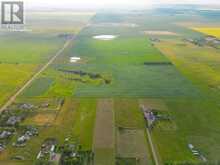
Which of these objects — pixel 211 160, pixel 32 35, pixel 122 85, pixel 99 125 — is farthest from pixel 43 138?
pixel 32 35

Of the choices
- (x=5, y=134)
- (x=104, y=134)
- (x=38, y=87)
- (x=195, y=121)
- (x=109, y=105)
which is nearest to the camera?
(x=5, y=134)

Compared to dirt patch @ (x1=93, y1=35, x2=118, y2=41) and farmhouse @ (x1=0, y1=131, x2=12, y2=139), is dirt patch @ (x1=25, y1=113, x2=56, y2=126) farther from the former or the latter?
dirt patch @ (x1=93, y1=35, x2=118, y2=41)

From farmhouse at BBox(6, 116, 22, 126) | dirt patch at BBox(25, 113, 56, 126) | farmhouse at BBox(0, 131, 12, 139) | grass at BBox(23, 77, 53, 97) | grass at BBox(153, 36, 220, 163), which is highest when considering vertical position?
grass at BBox(153, 36, 220, 163)

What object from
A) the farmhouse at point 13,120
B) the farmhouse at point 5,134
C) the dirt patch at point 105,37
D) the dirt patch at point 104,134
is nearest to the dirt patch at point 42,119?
the farmhouse at point 13,120

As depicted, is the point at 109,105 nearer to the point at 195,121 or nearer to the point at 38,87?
the point at 195,121

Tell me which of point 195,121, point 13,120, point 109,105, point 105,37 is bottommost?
point 13,120

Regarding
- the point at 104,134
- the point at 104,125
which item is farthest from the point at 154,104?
the point at 104,134

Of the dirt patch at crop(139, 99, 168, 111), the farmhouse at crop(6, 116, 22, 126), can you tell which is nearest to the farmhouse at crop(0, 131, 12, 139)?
the farmhouse at crop(6, 116, 22, 126)

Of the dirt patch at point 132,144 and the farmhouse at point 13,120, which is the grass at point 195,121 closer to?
the dirt patch at point 132,144
